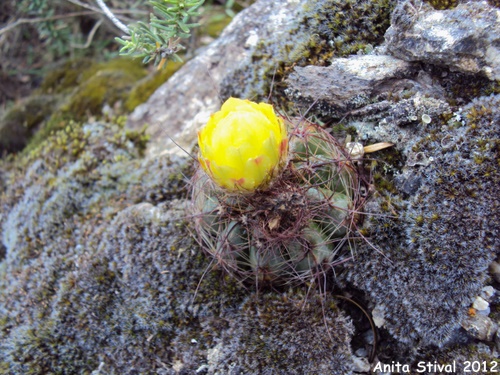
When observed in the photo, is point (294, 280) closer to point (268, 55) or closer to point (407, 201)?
point (407, 201)

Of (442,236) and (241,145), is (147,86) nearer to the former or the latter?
(241,145)

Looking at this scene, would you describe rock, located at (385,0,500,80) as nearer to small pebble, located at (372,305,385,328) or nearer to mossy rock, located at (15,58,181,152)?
small pebble, located at (372,305,385,328)

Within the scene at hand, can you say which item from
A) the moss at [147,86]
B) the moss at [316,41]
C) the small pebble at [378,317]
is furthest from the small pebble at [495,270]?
the moss at [147,86]

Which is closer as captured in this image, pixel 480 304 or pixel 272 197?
pixel 272 197

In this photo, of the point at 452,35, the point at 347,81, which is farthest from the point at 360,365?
the point at 452,35

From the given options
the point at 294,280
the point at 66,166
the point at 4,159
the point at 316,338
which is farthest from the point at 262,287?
the point at 4,159

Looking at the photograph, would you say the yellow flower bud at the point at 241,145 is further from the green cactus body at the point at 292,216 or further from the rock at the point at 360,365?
the rock at the point at 360,365

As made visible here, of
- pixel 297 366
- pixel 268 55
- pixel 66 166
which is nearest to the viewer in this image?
pixel 297 366
